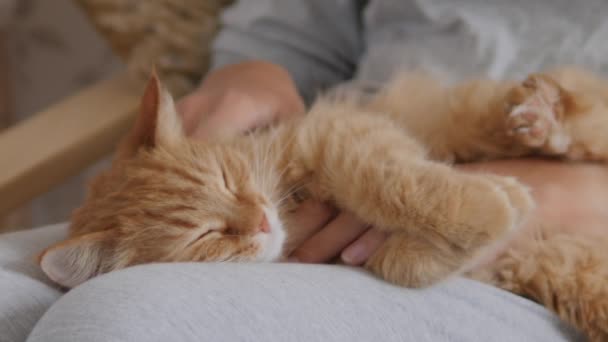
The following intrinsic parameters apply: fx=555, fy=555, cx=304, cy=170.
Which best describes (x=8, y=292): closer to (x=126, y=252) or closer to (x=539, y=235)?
(x=126, y=252)

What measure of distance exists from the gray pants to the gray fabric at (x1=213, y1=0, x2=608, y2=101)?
57 cm

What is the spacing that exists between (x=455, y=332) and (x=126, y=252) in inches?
20.4

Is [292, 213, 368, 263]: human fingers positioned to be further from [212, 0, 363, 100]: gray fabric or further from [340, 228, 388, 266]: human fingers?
[212, 0, 363, 100]: gray fabric

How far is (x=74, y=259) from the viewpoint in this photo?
2.72 ft

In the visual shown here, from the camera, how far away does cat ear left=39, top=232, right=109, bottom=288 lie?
2.62 ft

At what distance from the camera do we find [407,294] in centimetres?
82

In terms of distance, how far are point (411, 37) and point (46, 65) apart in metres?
1.56

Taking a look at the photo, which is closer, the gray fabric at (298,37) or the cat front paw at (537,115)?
the cat front paw at (537,115)

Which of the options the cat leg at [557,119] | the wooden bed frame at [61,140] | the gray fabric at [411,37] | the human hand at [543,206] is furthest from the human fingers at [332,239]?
the wooden bed frame at [61,140]

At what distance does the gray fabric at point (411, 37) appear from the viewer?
46.8 inches

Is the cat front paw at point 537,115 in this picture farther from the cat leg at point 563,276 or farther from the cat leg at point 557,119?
the cat leg at point 563,276

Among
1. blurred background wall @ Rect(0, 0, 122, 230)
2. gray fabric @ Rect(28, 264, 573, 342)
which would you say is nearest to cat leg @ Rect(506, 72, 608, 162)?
gray fabric @ Rect(28, 264, 573, 342)

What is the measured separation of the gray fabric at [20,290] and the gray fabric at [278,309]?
12 centimetres

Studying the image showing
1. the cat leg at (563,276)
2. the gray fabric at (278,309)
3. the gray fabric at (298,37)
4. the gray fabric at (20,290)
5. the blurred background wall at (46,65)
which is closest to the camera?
the gray fabric at (278,309)
